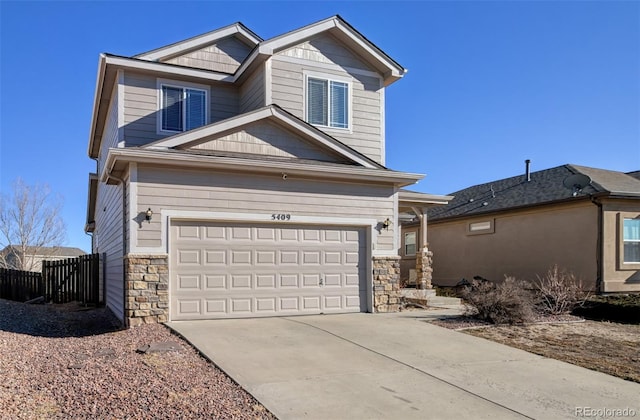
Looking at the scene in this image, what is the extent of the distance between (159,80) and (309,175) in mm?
4709

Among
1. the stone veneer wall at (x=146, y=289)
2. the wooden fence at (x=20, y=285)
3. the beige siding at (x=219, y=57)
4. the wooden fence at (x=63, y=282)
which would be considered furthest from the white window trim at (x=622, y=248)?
the wooden fence at (x=20, y=285)

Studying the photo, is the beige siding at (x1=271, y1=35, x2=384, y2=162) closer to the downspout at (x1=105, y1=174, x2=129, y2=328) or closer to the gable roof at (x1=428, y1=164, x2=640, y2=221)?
the downspout at (x1=105, y1=174, x2=129, y2=328)

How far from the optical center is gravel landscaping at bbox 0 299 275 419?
4.63m

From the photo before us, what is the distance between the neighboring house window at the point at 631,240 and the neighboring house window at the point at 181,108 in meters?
13.6

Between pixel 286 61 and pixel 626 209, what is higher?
pixel 286 61

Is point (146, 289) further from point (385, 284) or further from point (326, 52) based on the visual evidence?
point (326, 52)

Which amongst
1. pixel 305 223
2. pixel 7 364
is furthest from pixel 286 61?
pixel 7 364

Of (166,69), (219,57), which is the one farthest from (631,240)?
(166,69)

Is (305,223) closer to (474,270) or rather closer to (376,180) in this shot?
(376,180)

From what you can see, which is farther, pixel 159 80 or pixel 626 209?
pixel 626 209

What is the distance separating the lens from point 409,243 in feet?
77.5

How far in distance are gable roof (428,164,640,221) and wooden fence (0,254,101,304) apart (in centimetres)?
1434

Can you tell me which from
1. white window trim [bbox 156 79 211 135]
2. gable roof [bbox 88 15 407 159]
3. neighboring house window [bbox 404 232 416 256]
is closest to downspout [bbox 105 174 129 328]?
white window trim [bbox 156 79 211 135]

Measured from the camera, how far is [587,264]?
15.6 m
